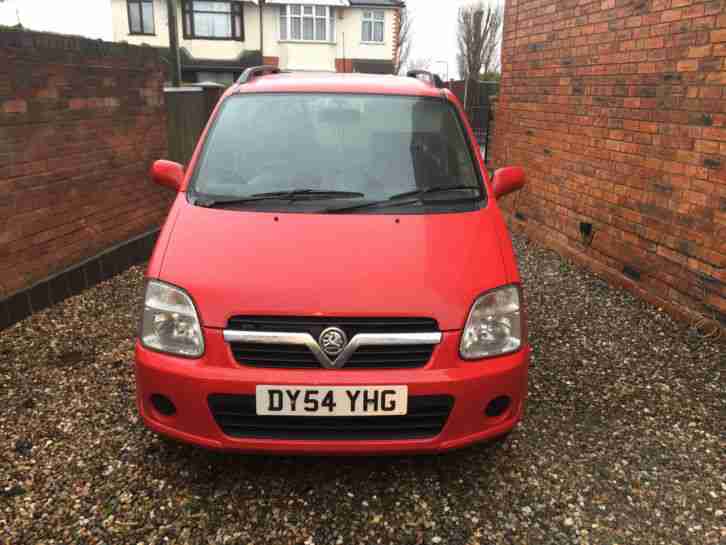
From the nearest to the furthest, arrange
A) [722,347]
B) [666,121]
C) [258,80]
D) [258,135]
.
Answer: [258,135] < [258,80] < [722,347] < [666,121]

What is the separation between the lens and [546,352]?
14.4 ft

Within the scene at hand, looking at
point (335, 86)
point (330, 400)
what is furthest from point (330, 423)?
point (335, 86)

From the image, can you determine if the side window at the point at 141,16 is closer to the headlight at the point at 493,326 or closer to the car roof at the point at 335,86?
the car roof at the point at 335,86

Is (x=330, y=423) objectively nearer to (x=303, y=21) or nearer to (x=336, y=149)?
(x=336, y=149)

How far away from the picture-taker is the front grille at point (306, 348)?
2.50 meters

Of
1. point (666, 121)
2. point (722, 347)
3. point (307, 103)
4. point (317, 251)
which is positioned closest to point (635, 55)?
point (666, 121)

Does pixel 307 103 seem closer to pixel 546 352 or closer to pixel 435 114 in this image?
pixel 435 114

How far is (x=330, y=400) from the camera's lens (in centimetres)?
248

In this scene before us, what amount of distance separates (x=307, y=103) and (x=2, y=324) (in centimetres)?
282

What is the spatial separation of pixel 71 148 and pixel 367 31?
3525 centimetres

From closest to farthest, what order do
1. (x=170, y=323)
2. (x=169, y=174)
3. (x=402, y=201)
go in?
(x=170, y=323), (x=402, y=201), (x=169, y=174)

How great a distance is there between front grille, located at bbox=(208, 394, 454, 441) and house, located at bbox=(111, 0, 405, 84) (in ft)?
114

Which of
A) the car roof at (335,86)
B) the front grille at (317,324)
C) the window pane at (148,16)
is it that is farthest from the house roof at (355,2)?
the front grille at (317,324)

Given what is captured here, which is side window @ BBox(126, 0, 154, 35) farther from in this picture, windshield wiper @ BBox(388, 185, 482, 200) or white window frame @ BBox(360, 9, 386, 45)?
windshield wiper @ BBox(388, 185, 482, 200)
